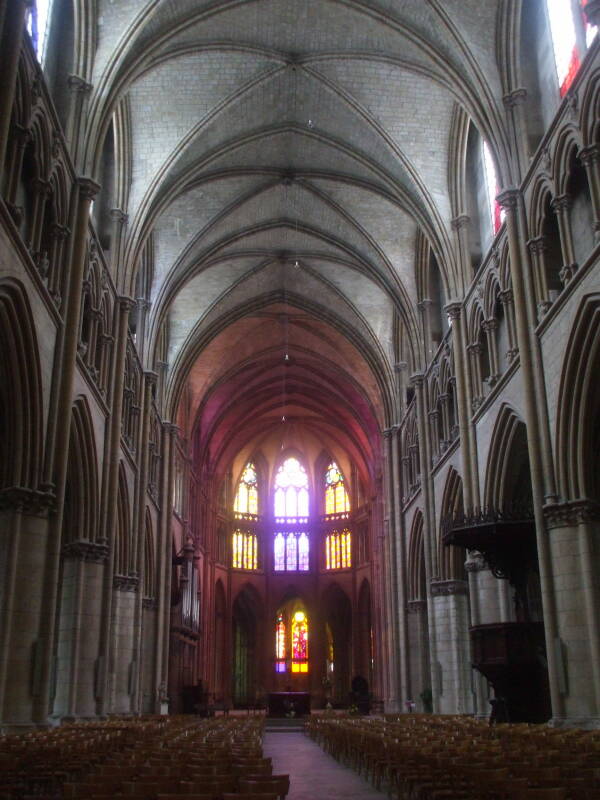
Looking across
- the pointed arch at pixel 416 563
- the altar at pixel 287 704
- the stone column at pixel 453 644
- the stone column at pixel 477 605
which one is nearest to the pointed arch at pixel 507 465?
the stone column at pixel 477 605

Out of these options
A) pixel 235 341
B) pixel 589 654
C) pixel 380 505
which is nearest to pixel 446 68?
pixel 589 654

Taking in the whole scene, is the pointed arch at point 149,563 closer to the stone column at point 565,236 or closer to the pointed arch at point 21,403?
the pointed arch at point 21,403

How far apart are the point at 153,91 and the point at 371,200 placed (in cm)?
938

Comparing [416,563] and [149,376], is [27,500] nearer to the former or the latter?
[149,376]

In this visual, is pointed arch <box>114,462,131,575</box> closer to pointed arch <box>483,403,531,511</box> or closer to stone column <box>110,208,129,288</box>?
stone column <box>110,208,129,288</box>

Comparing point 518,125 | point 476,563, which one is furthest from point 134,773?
point 518,125

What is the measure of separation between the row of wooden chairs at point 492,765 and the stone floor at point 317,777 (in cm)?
39

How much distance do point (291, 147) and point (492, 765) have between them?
80.7ft

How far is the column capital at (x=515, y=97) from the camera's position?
20500mm

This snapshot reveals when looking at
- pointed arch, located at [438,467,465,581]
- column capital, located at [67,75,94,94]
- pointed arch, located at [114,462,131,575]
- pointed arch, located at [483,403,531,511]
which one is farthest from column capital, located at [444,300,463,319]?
column capital, located at [67,75,94,94]

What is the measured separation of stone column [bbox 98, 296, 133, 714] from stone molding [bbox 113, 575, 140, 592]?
3.61 metres

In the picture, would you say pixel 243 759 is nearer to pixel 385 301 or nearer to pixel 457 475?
pixel 457 475

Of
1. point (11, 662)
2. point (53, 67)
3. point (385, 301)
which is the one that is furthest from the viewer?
point (385, 301)

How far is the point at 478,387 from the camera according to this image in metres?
24.0
